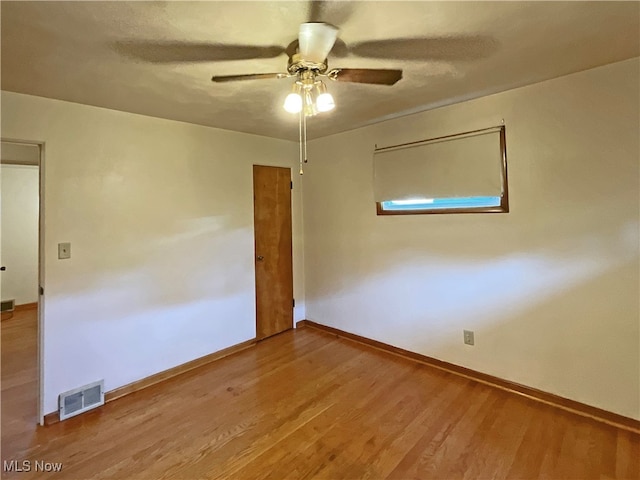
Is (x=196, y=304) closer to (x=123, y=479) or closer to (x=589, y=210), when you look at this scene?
(x=123, y=479)

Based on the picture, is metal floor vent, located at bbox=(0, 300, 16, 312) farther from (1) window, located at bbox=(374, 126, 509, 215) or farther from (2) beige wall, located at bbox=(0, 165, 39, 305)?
(1) window, located at bbox=(374, 126, 509, 215)

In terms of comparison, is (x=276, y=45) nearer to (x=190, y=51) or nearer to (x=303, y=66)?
(x=303, y=66)

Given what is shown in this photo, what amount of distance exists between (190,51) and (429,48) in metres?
1.29

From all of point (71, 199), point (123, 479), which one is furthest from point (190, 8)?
point (123, 479)

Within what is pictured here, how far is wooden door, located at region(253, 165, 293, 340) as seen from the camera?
12.4 feet

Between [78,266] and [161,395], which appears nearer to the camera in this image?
[78,266]

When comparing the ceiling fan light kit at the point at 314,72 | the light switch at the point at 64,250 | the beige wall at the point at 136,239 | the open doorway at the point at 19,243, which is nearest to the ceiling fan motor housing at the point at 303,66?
the ceiling fan light kit at the point at 314,72

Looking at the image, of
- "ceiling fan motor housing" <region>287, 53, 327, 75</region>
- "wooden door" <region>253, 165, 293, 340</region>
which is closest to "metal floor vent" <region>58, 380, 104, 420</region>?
"wooden door" <region>253, 165, 293, 340</region>

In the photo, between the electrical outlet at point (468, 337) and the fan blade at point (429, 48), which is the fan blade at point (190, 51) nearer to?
the fan blade at point (429, 48)

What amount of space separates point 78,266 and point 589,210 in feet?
12.0

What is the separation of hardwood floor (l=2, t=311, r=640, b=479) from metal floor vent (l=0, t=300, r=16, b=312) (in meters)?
2.70

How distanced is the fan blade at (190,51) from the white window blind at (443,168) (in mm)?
1675

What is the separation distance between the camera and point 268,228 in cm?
387

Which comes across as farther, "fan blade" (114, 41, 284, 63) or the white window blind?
the white window blind
